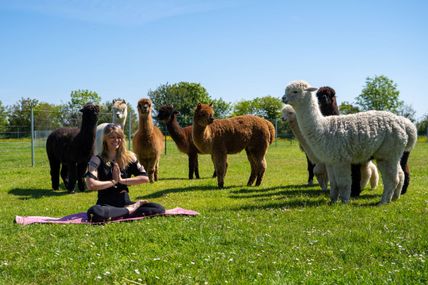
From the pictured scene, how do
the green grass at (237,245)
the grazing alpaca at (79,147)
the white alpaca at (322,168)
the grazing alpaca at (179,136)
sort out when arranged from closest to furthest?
1. the green grass at (237,245)
2. the white alpaca at (322,168)
3. the grazing alpaca at (79,147)
4. the grazing alpaca at (179,136)

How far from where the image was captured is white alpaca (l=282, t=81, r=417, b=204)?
23.4 feet

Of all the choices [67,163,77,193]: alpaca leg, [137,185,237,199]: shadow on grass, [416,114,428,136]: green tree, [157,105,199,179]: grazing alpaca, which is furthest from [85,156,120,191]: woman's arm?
[416,114,428,136]: green tree

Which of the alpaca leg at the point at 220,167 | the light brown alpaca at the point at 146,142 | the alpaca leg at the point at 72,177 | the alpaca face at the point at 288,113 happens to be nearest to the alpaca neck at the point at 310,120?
the alpaca face at the point at 288,113

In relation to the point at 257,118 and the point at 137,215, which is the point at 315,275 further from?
the point at 257,118

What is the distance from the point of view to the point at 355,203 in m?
7.52

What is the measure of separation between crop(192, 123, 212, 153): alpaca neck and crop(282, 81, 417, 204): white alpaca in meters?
3.13

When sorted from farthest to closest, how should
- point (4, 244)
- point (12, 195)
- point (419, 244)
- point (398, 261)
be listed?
1. point (12, 195)
2. point (4, 244)
3. point (419, 244)
4. point (398, 261)

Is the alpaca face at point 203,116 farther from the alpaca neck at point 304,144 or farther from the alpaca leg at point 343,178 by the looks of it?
the alpaca leg at point 343,178

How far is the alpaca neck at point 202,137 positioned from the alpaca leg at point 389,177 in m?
4.22

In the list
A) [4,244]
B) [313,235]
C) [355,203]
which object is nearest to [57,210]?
[4,244]

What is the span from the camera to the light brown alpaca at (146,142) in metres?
11.5

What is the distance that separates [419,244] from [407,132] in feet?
10.6

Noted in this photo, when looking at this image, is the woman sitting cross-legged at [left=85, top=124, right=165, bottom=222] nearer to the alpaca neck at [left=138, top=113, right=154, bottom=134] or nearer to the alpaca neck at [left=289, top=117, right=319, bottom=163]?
the alpaca neck at [left=289, top=117, right=319, bottom=163]

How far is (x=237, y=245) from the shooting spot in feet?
16.2
